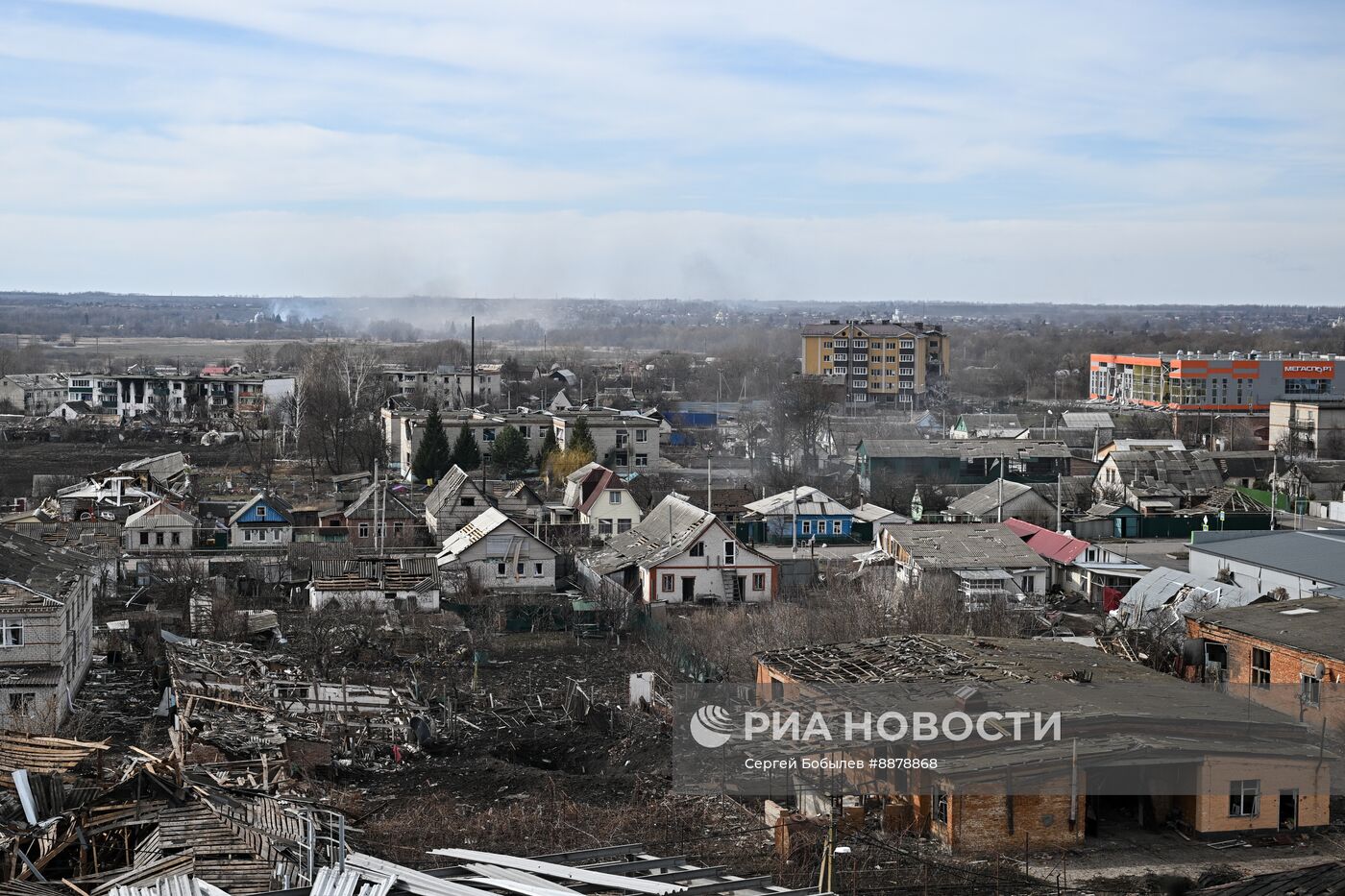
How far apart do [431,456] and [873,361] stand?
26448 mm

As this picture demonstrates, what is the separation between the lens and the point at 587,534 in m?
23.5

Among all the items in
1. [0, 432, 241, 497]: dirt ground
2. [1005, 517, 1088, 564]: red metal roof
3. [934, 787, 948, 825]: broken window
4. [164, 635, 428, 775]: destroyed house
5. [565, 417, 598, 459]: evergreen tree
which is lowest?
[0, 432, 241, 497]: dirt ground

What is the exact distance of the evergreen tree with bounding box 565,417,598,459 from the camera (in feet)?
101

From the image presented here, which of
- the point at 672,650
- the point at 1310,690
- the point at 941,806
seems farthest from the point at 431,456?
the point at 941,806

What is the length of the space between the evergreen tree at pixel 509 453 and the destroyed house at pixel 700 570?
12.7 meters

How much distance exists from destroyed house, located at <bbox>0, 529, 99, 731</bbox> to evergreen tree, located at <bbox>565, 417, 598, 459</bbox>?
17.0m

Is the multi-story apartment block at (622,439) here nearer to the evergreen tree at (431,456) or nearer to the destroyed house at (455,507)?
the evergreen tree at (431,456)

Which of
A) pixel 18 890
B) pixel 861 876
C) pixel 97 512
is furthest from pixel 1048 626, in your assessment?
pixel 97 512

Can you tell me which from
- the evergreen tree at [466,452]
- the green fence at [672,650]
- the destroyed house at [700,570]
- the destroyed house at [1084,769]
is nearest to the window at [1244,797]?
the destroyed house at [1084,769]

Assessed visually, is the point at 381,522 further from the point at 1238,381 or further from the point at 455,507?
the point at 1238,381

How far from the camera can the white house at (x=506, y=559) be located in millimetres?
20125

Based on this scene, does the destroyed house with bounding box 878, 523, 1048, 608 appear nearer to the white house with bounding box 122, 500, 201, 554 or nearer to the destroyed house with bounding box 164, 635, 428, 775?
the destroyed house with bounding box 164, 635, 428, 775

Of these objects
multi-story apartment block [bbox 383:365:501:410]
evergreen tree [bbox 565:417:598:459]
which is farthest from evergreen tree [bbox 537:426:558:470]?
multi-story apartment block [bbox 383:365:501:410]

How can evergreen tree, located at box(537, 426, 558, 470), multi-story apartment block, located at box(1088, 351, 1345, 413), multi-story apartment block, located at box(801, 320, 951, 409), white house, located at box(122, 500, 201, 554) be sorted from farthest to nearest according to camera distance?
multi-story apartment block, located at box(801, 320, 951, 409), multi-story apartment block, located at box(1088, 351, 1345, 413), evergreen tree, located at box(537, 426, 558, 470), white house, located at box(122, 500, 201, 554)
